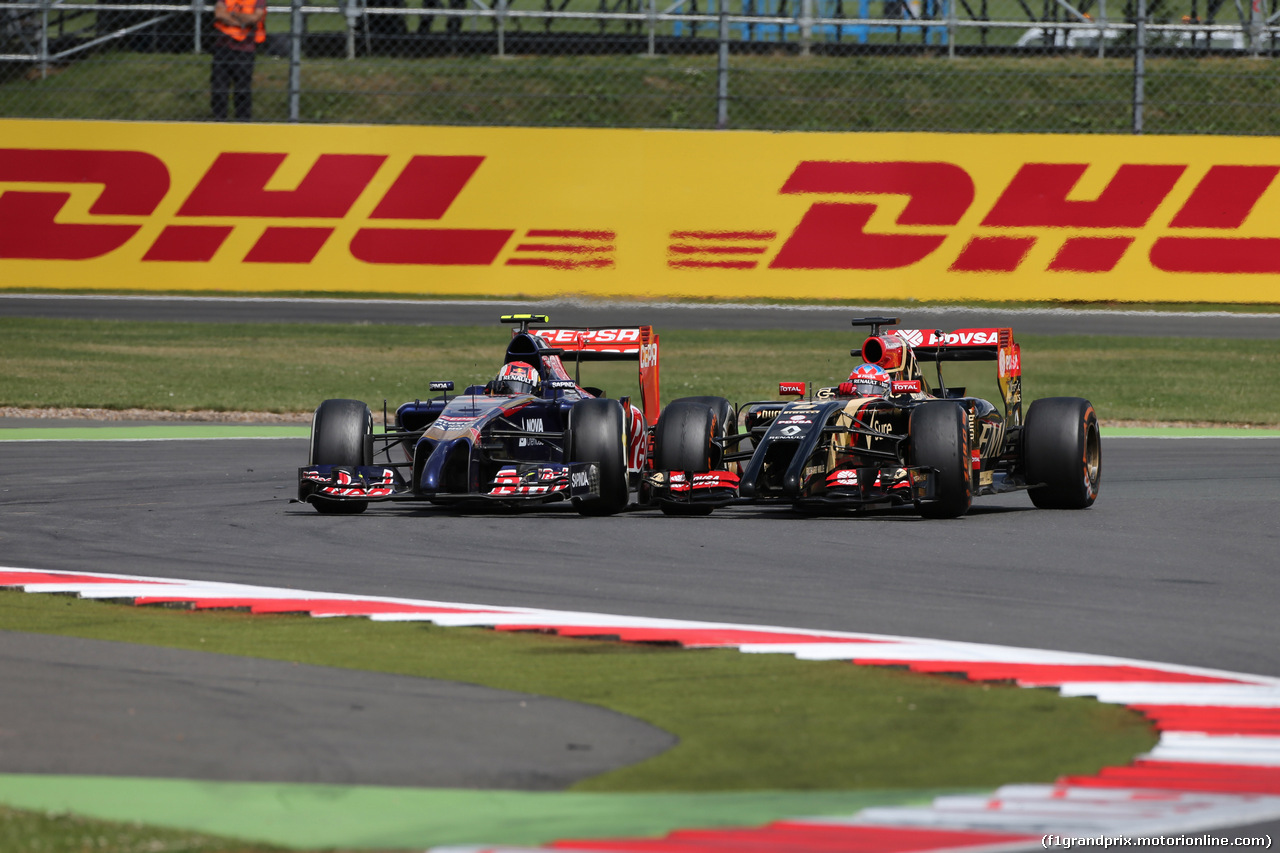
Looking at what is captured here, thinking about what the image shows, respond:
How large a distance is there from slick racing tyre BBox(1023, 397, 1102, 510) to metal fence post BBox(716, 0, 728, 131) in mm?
12220

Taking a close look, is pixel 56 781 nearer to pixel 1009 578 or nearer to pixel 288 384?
pixel 1009 578

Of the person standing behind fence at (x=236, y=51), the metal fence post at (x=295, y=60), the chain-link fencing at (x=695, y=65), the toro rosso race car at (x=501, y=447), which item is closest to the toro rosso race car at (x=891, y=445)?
the toro rosso race car at (x=501, y=447)

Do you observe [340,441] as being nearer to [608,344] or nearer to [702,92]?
[608,344]

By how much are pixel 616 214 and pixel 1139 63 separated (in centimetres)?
724

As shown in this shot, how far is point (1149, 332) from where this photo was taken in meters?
23.6

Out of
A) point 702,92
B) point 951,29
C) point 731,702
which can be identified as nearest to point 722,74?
point 702,92

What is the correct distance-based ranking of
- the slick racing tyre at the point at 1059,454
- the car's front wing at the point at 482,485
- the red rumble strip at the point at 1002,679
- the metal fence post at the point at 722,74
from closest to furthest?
the red rumble strip at the point at 1002,679 → the car's front wing at the point at 482,485 → the slick racing tyre at the point at 1059,454 → the metal fence post at the point at 722,74

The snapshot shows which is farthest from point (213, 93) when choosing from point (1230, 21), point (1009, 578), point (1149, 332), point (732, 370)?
point (1009, 578)

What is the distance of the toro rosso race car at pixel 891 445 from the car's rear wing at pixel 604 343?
0.75 metres

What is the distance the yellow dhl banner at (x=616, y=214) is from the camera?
23484mm

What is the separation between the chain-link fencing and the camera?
2488cm

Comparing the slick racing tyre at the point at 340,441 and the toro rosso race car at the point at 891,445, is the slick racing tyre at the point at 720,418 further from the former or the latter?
the slick racing tyre at the point at 340,441

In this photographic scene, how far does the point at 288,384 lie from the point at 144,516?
351 inches

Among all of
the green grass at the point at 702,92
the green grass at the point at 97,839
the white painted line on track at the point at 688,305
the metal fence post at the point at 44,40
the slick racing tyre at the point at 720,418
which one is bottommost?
the green grass at the point at 97,839
